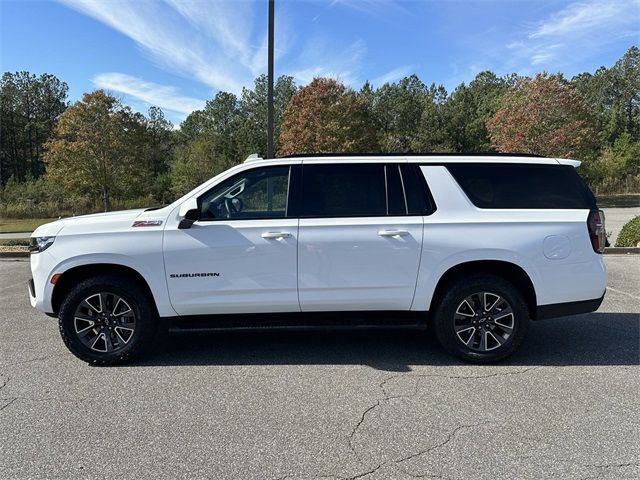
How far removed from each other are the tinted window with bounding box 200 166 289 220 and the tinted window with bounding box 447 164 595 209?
1.62m

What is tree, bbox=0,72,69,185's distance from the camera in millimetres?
59125

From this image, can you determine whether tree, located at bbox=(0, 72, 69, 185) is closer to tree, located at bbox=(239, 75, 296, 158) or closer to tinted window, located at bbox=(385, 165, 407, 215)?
tree, located at bbox=(239, 75, 296, 158)

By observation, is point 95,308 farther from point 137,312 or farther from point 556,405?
point 556,405

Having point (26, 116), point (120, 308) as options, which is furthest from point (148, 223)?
point (26, 116)

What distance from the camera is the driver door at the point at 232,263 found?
4410 mm

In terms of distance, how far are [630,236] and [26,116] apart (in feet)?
221

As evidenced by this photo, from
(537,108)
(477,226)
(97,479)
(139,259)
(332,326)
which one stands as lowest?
(97,479)

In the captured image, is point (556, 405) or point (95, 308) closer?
point (556, 405)

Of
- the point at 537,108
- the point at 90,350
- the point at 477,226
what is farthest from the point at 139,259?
the point at 537,108

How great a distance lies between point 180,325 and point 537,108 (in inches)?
1286

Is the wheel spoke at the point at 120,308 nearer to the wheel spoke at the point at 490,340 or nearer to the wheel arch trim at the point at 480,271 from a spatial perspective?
the wheel arch trim at the point at 480,271

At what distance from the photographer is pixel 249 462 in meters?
2.95

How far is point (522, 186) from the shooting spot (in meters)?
4.64

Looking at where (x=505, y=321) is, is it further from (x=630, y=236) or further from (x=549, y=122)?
(x=549, y=122)
